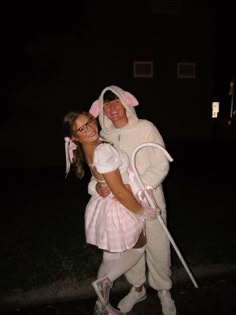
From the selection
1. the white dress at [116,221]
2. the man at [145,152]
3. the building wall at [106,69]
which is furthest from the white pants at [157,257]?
the building wall at [106,69]

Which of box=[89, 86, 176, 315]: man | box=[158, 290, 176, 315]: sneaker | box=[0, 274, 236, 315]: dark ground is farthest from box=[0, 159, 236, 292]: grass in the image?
box=[89, 86, 176, 315]: man

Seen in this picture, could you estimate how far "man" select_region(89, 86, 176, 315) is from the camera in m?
2.63

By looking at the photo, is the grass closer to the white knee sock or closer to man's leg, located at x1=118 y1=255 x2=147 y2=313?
man's leg, located at x1=118 y1=255 x2=147 y2=313

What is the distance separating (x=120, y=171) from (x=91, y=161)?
0.23 metres

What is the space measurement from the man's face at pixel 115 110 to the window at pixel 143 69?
863 cm

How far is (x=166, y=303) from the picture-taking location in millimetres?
2990

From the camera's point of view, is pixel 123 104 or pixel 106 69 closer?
pixel 123 104

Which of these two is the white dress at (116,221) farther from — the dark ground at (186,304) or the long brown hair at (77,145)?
the dark ground at (186,304)

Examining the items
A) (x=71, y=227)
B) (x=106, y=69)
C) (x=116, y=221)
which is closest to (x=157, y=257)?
(x=116, y=221)

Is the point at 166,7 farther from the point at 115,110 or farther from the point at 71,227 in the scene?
the point at 115,110

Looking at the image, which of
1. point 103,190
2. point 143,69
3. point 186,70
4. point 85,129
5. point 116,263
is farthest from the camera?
point 186,70

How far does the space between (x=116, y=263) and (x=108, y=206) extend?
50 cm

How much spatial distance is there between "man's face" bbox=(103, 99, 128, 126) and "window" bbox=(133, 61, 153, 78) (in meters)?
8.63

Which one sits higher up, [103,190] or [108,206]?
[103,190]
